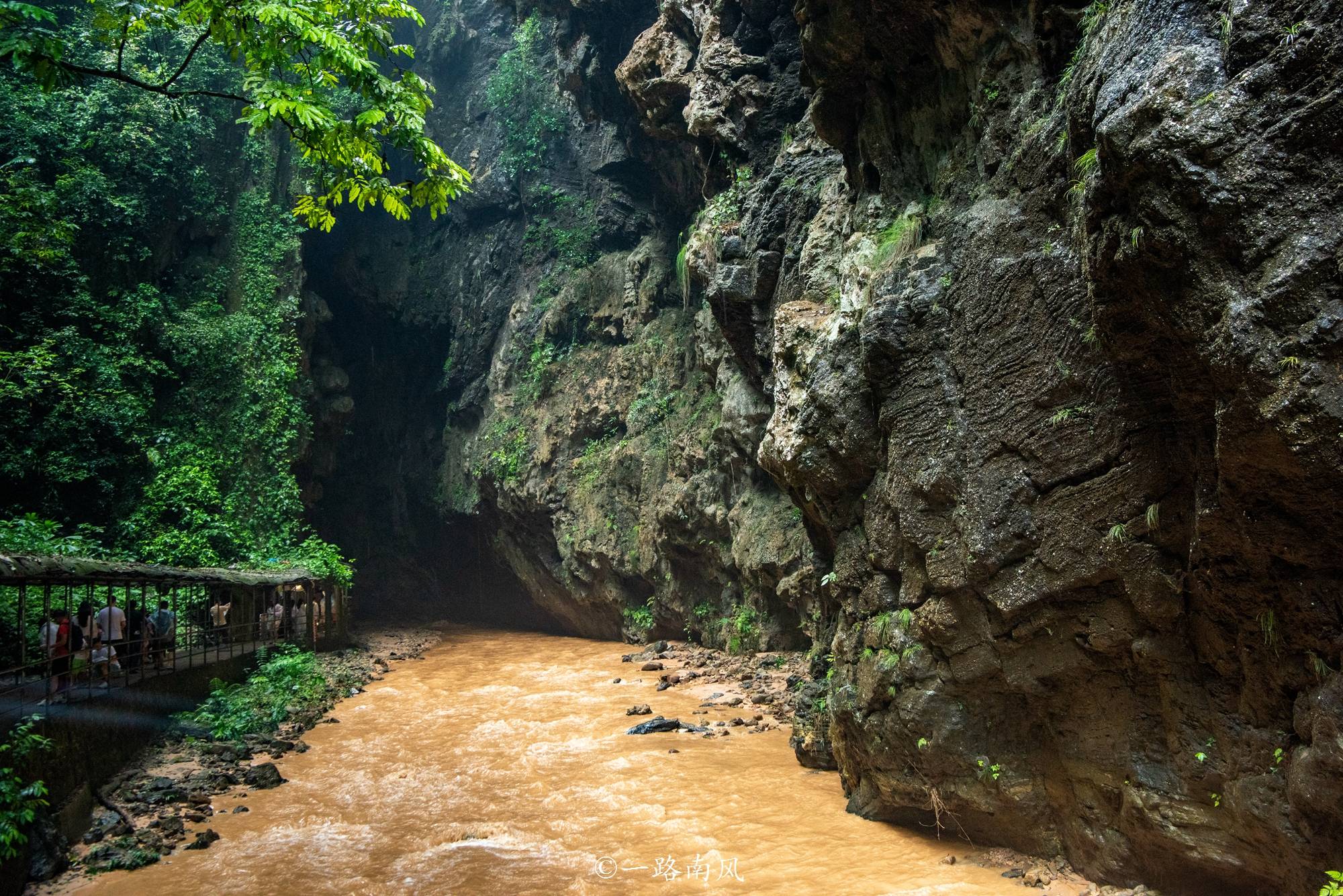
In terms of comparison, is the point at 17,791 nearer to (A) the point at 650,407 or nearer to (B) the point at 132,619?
(B) the point at 132,619

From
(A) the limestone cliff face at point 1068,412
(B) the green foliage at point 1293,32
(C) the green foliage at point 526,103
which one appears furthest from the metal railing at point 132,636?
(C) the green foliage at point 526,103

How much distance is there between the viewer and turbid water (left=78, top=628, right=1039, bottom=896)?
751cm

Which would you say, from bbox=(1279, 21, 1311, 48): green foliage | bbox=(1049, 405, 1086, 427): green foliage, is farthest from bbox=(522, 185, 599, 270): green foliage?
bbox=(1279, 21, 1311, 48): green foliage

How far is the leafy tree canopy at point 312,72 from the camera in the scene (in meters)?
5.21

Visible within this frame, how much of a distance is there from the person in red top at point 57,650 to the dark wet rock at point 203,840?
7.47ft

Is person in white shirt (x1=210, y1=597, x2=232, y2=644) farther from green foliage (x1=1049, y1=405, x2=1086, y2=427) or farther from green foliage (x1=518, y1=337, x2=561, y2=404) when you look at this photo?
green foliage (x1=1049, y1=405, x2=1086, y2=427)

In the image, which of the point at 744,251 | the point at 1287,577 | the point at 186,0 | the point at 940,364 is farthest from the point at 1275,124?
the point at 744,251

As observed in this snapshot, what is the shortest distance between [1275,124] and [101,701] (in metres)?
12.8

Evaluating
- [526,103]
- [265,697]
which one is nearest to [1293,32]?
[265,697]

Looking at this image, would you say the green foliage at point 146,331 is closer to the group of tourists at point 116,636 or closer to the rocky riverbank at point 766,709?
the group of tourists at point 116,636

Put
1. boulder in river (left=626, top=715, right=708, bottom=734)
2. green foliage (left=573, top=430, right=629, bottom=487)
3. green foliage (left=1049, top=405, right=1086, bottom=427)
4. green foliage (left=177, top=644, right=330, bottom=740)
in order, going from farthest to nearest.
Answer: green foliage (left=573, top=430, right=629, bottom=487) < green foliage (left=177, top=644, right=330, bottom=740) < boulder in river (left=626, top=715, right=708, bottom=734) < green foliage (left=1049, top=405, right=1086, bottom=427)

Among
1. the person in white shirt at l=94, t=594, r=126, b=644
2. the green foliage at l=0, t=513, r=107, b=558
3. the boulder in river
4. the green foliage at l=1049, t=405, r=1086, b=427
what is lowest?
the boulder in river

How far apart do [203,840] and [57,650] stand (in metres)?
4.65

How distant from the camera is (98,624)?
12734mm
